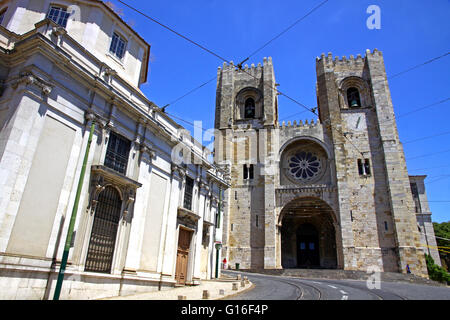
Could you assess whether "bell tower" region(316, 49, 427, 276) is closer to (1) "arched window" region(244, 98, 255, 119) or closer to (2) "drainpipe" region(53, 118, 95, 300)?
(1) "arched window" region(244, 98, 255, 119)

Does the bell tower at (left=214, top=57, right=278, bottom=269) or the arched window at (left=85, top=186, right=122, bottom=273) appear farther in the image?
the bell tower at (left=214, top=57, right=278, bottom=269)

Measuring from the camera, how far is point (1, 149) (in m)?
7.99

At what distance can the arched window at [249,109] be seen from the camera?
120 ft

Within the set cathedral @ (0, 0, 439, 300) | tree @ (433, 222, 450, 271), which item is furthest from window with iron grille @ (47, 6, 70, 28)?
tree @ (433, 222, 450, 271)

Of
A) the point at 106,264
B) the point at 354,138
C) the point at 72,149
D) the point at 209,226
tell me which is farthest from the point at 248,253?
the point at 72,149

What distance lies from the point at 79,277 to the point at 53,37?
25.0 ft

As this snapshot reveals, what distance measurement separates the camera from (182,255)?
1492 centimetres

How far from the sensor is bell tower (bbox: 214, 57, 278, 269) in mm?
29719

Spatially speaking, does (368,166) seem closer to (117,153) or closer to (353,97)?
(353,97)

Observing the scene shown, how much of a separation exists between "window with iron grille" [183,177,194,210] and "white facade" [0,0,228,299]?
0.41 metres

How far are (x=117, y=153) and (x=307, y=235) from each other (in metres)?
27.4

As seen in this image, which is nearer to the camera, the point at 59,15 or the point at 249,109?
the point at 59,15

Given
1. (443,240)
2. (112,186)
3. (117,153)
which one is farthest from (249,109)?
(443,240)

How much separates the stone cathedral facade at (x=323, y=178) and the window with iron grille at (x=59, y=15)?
69.0 feet
